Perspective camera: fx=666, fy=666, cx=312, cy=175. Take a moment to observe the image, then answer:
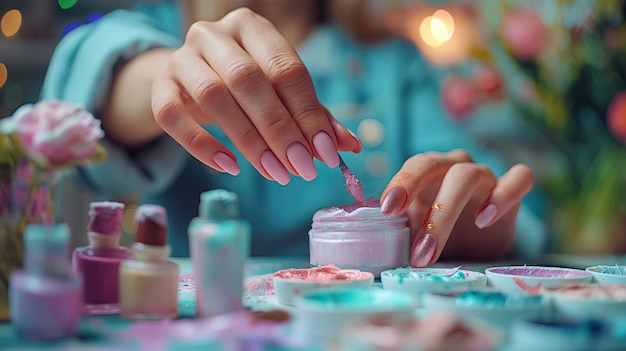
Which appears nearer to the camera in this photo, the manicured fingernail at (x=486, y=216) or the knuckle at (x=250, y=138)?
the knuckle at (x=250, y=138)

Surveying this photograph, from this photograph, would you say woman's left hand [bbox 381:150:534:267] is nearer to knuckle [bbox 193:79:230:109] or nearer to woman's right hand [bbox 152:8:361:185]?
woman's right hand [bbox 152:8:361:185]

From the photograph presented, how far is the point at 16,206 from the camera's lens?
26.9 inches

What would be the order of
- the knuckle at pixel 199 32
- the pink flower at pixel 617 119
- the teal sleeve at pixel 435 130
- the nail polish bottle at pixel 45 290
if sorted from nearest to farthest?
the nail polish bottle at pixel 45 290
the knuckle at pixel 199 32
the teal sleeve at pixel 435 130
the pink flower at pixel 617 119

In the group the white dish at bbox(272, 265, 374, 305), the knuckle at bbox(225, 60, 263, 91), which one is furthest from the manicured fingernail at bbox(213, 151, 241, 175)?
the white dish at bbox(272, 265, 374, 305)

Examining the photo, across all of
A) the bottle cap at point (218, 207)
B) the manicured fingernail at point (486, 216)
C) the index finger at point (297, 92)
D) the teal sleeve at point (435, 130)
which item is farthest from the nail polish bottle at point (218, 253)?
the teal sleeve at point (435, 130)

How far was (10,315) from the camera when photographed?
690mm

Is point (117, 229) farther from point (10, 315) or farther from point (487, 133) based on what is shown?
point (487, 133)

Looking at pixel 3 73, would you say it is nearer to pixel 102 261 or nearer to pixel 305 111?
pixel 305 111

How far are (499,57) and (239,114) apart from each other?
1.29 m

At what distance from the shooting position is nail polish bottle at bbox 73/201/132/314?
2.43ft

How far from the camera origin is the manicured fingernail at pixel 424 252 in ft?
3.26

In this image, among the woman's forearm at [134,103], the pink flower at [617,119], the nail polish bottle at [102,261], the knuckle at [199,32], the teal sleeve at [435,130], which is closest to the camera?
the nail polish bottle at [102,261]

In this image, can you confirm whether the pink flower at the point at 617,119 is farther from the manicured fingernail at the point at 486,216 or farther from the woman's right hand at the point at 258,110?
the woman's right hand at the point at 258,110

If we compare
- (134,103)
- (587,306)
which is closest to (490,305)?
(587,306)
